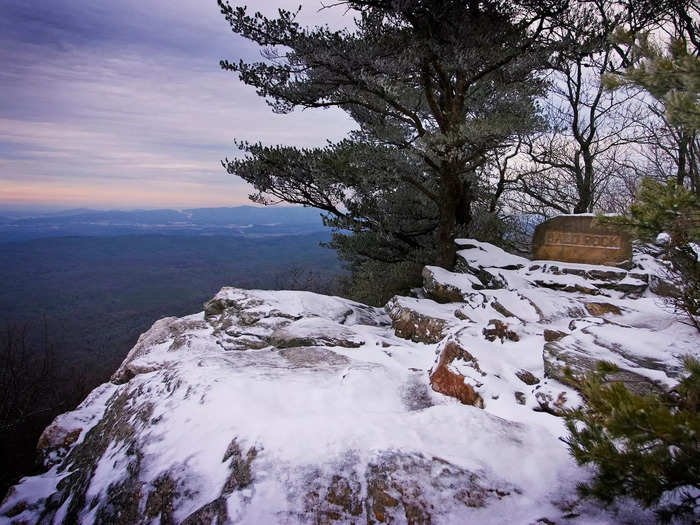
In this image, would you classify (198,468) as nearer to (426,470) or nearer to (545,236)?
(426,470)

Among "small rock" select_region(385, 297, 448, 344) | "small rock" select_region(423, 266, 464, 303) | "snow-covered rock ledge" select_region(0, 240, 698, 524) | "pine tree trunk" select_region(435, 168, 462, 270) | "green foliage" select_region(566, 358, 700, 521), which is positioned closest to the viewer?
"green foliage" select_region(566, 358, 700, 521)

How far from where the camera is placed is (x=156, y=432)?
126 inches

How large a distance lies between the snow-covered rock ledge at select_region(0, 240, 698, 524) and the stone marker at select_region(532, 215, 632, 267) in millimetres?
1982

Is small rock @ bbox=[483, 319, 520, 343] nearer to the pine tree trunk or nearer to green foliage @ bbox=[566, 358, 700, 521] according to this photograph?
green foliage @ bbox=[566, 358, 700, 521]

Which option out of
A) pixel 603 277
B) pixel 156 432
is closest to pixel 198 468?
pixel 156 432

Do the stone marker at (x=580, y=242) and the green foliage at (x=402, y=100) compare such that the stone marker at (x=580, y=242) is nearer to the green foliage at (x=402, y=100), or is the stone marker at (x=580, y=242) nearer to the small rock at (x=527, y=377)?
the green foliage at (x=402, y=100)

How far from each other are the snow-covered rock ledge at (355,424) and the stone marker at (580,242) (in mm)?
1982

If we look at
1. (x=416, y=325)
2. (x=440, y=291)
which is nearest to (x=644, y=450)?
(x=416, y=325)

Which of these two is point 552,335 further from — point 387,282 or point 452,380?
point 387,282

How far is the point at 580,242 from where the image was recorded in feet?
23.2

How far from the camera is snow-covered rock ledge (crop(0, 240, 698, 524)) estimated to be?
2309mm

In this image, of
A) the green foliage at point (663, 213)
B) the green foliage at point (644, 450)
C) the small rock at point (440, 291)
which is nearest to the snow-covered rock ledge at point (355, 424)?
the green foliage at point (644, 450)

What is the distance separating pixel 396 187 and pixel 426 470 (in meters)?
7.54

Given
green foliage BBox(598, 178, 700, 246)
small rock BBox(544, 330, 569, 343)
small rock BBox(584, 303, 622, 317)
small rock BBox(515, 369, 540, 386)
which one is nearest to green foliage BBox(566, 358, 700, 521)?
green foliage BBox(598, 178, 700, 246)
